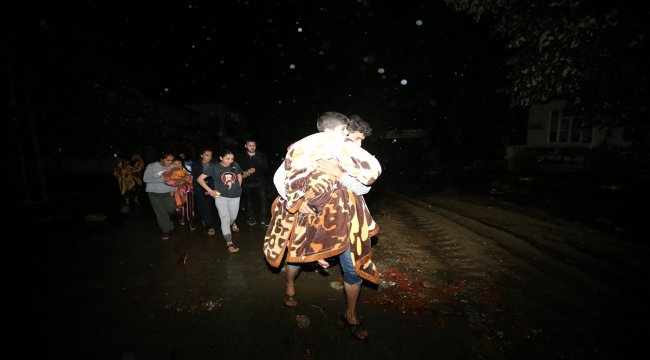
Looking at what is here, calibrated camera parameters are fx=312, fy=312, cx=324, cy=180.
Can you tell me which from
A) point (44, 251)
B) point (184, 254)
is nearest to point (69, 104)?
point (44, 251)

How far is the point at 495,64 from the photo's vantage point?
14375 mm

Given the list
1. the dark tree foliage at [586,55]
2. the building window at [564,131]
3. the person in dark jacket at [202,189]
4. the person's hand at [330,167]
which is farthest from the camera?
the building window at [564,131]

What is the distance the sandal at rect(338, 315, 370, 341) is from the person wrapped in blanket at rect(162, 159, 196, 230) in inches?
175

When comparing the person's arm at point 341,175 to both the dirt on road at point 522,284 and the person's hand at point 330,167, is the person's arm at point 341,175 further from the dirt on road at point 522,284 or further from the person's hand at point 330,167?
the dirt on road at point 522,284

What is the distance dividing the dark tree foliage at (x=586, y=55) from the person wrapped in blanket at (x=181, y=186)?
6584 millimetres

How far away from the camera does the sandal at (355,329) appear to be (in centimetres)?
311

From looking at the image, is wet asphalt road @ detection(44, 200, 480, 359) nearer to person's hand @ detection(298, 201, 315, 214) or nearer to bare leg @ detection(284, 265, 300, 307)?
bare leg @ detection(284, 265, 300, 307)

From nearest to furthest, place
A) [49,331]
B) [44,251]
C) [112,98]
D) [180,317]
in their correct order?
[49,331] → [180,317] → [44,251] → [112,98]

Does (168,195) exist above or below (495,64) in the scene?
below

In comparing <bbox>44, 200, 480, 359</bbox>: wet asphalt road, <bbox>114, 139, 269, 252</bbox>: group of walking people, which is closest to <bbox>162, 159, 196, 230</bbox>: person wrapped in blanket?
<bbox>114, 139, 269, 252</bbox>: group of walking people

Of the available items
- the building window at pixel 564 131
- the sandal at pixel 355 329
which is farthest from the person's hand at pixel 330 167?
the building window at pixel 564 131

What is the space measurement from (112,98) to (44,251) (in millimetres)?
9332

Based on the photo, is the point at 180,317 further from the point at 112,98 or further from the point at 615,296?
the point at 112,98

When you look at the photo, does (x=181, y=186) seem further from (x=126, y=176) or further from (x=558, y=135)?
(x=558, y=135)
